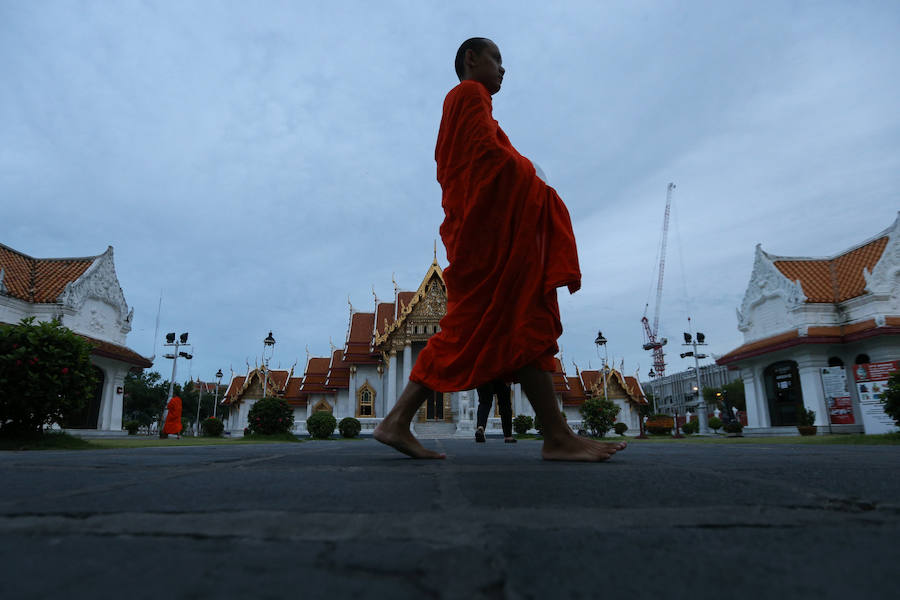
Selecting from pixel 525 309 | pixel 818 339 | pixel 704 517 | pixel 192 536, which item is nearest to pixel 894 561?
pixel 704 517

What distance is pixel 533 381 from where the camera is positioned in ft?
8.50

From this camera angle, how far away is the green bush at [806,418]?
18.5 metres

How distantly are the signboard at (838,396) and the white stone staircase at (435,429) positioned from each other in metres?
14.0

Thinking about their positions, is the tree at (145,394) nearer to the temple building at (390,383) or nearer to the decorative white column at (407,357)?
the temple building at (390,383)

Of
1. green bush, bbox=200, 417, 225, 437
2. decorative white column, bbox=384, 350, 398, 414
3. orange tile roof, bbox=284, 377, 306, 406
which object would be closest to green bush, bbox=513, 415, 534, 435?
decorative white column, bbox=384, 350, 398, 414

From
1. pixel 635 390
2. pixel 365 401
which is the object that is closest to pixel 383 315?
pixel 365 401

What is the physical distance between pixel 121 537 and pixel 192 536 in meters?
0.11

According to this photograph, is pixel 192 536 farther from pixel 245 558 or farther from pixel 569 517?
pixel 569 517

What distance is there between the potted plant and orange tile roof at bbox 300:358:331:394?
2233 centimetres

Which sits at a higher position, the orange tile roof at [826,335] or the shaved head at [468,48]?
the orange tile roof at [826,335]

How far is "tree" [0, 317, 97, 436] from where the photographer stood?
6.07m

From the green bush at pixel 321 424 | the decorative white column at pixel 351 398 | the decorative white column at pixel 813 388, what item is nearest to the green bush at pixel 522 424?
the green bush at pixel 321 424

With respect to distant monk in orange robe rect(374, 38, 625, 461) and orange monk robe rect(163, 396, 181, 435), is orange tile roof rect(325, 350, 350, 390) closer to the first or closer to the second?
orange monk robe rect(163, 396, 181, 435)

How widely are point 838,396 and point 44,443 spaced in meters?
21.2
